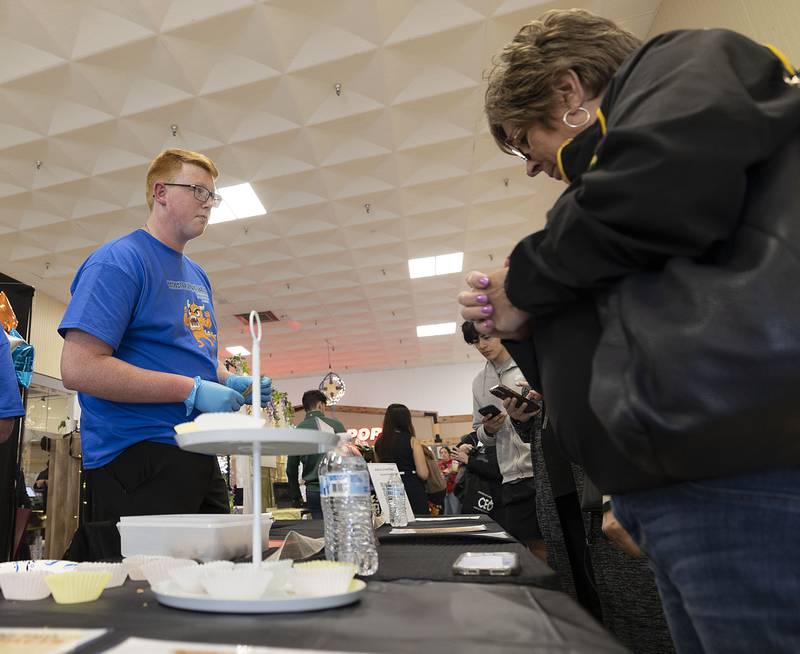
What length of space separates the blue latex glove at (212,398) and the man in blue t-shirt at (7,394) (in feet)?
4.43

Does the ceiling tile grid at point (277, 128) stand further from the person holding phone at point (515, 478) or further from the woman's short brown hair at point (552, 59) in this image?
the woman's short brown hair at point (552, 59)

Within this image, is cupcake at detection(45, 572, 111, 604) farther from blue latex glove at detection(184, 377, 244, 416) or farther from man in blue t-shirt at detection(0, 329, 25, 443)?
man in blue t-shirt at detection(0, 329, 25, 443)

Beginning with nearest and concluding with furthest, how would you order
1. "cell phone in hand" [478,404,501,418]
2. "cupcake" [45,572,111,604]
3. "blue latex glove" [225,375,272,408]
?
"cupcake" [45,572,111,604], "blue latex glove" [225,375,272,408], "cell phone in hand" [478,404,501,418]

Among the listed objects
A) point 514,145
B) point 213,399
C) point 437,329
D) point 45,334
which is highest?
point 437,329

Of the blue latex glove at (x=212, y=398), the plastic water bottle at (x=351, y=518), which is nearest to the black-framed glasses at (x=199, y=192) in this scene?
the blue latex glove at (x=212, y=398)

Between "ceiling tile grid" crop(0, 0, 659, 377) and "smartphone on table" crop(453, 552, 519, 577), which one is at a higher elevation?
"ceiling tile grid" crop(0, 0, 659, 377)

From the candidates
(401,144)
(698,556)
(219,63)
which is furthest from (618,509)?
(401,144)

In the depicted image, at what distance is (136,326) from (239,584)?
92cm

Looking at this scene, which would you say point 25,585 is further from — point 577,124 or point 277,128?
point 277,128

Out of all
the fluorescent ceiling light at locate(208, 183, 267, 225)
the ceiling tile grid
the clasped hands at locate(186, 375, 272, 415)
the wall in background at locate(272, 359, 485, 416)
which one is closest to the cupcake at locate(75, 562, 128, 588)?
the clasped hands at locate(186, 375, 272, 415)

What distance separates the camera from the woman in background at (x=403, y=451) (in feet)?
15.1

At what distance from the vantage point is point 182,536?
0.89m

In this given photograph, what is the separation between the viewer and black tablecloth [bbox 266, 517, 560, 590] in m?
0.73

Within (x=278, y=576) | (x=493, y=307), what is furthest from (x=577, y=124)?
(x=278, y=576)
